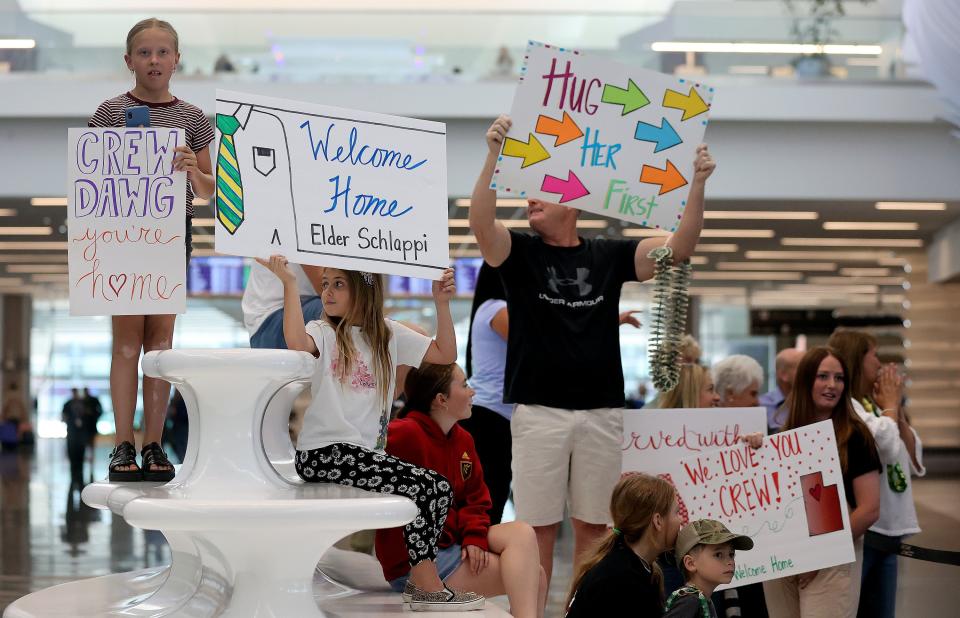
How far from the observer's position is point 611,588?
9.91 ft

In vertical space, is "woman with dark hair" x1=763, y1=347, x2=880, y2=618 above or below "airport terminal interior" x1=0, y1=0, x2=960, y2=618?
below

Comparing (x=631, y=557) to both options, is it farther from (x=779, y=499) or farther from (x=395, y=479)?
(x=779, y=499)

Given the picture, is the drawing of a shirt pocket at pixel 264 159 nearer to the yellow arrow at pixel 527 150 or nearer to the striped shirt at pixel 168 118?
the striped shirt at pixel 168 118

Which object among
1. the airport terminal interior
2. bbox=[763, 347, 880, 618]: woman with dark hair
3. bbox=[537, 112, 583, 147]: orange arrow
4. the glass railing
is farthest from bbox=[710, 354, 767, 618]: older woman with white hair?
the glass railing

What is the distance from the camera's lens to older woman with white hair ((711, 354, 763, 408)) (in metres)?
5.08

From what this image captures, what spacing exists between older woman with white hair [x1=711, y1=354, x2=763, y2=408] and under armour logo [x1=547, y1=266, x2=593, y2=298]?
151 centimetres

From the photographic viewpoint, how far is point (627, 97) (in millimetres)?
3859

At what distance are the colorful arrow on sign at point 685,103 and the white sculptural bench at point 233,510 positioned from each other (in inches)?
65.2

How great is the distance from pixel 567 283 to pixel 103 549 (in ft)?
17.6

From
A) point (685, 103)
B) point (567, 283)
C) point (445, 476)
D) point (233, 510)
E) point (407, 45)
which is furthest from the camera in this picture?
point (407, 45)

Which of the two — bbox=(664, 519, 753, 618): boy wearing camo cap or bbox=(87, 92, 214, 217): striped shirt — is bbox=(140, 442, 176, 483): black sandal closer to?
bbox=(87, 92, 214, 217): striped shirt

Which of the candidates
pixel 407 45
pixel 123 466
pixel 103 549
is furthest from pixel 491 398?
pixel 407 45

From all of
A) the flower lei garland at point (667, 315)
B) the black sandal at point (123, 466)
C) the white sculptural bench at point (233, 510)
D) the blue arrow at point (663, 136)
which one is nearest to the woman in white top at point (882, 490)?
the flower lei garland at point (667, 315)

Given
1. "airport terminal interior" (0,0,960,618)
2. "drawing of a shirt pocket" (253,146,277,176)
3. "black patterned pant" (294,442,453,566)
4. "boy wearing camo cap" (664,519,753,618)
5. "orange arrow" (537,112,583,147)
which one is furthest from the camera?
"airport terminal interior" (0,0,960,618)
